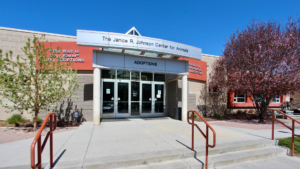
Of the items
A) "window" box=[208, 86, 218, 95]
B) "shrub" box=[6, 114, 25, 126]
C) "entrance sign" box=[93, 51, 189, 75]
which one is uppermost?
"entrance sign" box=[93, 51, 189, 75]

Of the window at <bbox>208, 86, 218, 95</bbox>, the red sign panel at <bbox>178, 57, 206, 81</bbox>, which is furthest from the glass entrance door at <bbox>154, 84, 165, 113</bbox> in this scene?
the window at <bbox>208, 86, 218, 95</bbox>

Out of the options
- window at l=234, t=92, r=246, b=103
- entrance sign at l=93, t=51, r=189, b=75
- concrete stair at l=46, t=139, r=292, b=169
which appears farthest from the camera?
window at l=234, t=92, r=246, b=103

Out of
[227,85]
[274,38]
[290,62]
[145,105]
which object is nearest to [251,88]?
[227,85]

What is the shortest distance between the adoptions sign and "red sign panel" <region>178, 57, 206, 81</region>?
3.92 meters

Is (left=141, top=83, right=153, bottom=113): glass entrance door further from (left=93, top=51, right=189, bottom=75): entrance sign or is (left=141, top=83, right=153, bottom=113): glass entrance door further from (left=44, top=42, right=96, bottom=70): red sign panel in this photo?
(left=44, top=42, right=96, bottom=70): red sign panel

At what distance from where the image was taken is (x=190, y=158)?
4.52 meters

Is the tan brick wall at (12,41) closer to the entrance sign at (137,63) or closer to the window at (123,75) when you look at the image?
the entrance sign at (137,63)

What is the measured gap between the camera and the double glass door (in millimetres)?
10680

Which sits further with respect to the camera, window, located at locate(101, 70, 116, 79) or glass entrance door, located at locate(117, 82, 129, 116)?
glass entrance door, located at locate(117, 82, 129, 116)

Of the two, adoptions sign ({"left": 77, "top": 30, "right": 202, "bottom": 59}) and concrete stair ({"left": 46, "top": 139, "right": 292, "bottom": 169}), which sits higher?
adoptions sign ({"left": 77, "top": 30, "right": 202, "bottom": 59})

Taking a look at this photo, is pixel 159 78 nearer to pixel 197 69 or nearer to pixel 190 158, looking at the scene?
pixel 197 69

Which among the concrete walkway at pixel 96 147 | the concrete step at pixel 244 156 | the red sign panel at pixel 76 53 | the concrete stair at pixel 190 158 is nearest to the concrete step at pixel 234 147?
the concrete stair at pixel 190 158

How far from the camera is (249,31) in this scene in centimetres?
1089

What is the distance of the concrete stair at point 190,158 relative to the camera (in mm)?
3892
